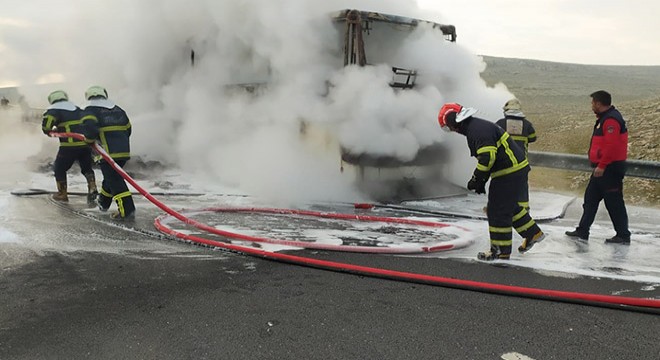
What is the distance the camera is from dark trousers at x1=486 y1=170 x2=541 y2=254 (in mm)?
4578

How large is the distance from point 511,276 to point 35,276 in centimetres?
357

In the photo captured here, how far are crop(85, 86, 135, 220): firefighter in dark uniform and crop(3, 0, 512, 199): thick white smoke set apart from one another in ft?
7.00

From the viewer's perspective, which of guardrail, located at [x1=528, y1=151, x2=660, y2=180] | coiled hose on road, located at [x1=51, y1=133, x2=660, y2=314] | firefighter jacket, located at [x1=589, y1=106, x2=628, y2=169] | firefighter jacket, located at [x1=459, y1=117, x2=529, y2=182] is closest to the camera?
coiled hose on road, located at [x1=51, y1=133, x2=660, y2=314]

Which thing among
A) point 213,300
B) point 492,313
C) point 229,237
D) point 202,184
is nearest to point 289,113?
point 202,184

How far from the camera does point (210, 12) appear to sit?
898 cm

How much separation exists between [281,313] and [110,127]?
13.4ft

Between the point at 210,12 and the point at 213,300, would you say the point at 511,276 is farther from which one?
the point at 210,12

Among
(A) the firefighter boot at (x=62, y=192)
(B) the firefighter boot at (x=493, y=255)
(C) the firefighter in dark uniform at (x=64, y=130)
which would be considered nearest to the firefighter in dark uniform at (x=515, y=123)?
(B) the firefighter boot at (x=493, y=255)

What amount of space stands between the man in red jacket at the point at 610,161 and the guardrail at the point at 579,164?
2631mm

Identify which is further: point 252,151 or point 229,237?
point 252,151

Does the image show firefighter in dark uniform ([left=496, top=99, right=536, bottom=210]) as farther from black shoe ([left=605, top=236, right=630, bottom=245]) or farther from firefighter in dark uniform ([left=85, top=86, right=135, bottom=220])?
firefighter in dark uniform ([left=85, top=86, right=135, bottom=220])

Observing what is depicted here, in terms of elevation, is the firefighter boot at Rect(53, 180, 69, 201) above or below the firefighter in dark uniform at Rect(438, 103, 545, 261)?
below

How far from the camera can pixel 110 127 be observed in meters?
6.39

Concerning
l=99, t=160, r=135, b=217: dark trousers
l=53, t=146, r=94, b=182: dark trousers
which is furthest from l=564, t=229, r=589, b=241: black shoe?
l=53, t=146, r=94, b=182: dark trousers
